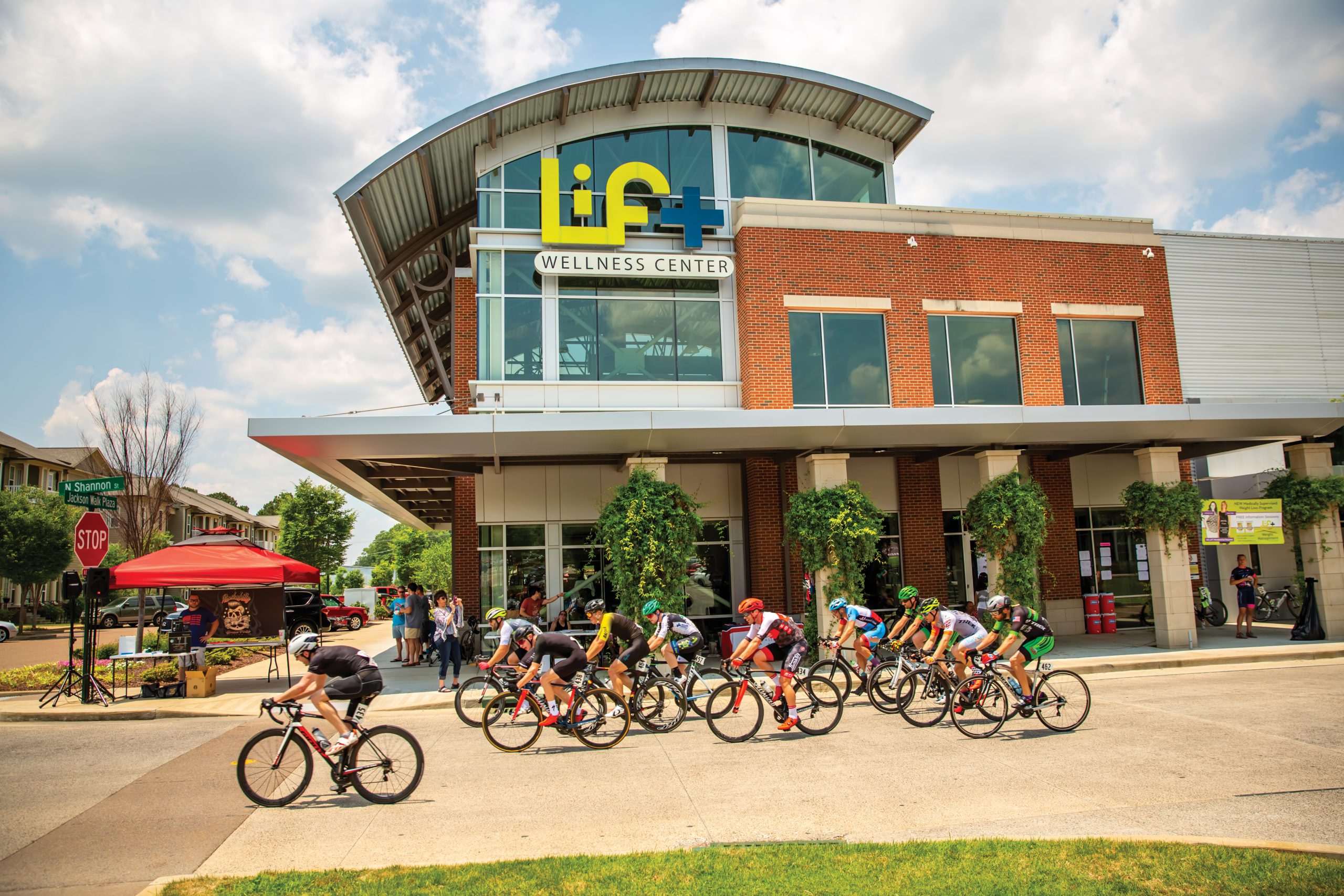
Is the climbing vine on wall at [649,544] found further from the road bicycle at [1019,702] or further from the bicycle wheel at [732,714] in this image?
the road bicycle at [1019,702]

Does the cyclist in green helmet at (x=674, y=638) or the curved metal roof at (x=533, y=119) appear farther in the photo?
the curved metal roof at (x=533, y=119)

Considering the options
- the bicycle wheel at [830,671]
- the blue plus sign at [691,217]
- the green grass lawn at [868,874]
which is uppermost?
the blue plus sign at [691,217]

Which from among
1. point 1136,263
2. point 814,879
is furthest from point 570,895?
point 1136,263

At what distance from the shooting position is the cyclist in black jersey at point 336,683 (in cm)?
779

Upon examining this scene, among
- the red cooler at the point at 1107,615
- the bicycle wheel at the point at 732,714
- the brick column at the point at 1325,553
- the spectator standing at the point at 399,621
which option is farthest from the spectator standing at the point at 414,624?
the brick column at the point at 1325,553

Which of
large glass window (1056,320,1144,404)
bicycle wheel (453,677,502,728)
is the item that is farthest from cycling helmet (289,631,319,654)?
large glass window (1056,320,1144,404)

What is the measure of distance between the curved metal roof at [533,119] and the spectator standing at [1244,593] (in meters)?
13.2

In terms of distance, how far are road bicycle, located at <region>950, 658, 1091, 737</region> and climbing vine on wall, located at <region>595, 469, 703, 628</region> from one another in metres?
6.00

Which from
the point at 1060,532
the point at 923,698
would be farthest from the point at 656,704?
the point at 1060,532

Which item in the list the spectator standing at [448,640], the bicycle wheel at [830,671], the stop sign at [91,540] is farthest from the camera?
the spectator standing at [448,640]

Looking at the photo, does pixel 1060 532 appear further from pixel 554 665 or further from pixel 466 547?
pixel 554 665

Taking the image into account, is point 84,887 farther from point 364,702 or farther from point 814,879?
point 814,879

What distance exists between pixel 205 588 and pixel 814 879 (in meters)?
16.3

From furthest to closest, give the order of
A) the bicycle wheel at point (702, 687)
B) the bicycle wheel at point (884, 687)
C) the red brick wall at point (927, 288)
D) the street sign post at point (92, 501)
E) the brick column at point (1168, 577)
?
1. the red brick wall at point (927, 288)
2. the brick column at point (1168, 577)
3. the street sign post at point (92, 501)
4. the bicycle wheel at point (884, 687)
5. the bicycle wheel at point (702, 687)
